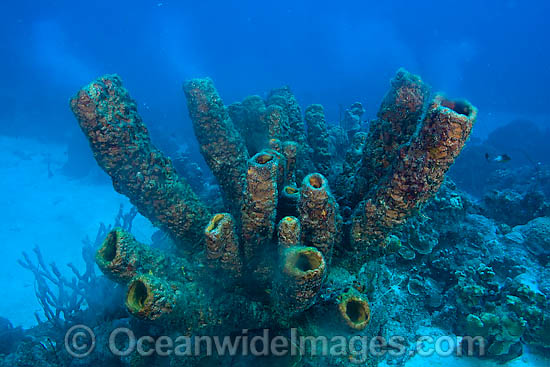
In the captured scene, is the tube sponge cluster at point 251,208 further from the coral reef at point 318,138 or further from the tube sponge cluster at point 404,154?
the coral reef at point 318,138

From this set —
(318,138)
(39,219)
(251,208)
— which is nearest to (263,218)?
(251,208)

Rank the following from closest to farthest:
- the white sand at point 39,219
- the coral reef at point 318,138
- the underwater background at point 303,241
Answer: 1. the underwater background at point 303,241
2. the coral reef at point 318,138
3. the white sand at point 39,219

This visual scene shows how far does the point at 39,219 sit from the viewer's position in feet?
44.5

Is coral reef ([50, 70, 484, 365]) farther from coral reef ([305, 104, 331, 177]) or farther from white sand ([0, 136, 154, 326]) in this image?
white sand ([0, 136, 154, 326])

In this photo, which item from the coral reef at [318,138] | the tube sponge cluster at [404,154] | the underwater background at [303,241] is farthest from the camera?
the coral reef at [318,138]

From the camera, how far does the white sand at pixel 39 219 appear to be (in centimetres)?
1012

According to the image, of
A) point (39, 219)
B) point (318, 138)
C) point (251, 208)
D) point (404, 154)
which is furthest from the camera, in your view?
point (39, 219)

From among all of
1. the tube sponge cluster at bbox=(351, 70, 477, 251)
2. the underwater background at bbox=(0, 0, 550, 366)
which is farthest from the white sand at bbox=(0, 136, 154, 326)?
the tube sponge cluster at bbox=(351, 70, 477, 251)

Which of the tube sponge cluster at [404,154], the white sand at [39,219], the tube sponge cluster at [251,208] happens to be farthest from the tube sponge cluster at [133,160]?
the white sand at [39,219]

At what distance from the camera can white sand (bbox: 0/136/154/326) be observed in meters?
10.1

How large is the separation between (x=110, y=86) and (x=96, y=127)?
35 cm

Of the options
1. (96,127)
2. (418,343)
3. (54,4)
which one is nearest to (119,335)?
(96,127)

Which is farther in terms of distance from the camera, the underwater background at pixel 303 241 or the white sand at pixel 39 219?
the white sand at pixel 39 219

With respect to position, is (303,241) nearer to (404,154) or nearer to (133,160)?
(404,154)
